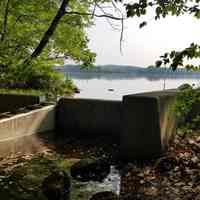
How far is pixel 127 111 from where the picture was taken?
11.5m

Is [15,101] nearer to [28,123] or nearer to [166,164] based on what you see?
[28,123]

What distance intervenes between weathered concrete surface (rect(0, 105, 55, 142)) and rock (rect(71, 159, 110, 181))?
16.0 feet

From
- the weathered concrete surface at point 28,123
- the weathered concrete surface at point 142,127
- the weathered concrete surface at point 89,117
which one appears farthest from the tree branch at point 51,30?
the weathered concrete surface at point 142,127

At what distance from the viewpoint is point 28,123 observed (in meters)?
15.8

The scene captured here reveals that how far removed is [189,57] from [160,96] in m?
6.94

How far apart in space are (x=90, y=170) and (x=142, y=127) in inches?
87.0

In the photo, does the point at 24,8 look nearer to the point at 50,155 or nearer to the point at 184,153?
the point at 50,155

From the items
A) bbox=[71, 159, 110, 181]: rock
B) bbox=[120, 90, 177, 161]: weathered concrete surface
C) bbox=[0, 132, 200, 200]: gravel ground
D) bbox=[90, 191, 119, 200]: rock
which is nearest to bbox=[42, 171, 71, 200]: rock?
bbox=[0, 132, 200, 200]: gravel ground

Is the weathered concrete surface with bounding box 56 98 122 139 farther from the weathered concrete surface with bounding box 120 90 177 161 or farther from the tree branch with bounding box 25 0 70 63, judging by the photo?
the weathered concrete surface with bounding box 120 90 177 161

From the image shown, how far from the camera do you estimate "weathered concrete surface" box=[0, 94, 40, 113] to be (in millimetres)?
18062

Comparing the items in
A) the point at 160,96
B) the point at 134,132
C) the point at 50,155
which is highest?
the point at 160,96

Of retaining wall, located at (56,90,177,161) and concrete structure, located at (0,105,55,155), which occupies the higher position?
retaining wall, located at (56,90,177,161)

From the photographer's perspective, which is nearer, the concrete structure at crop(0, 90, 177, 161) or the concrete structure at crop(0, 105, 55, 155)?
the concrete structure at crop(0, 90, 177, 161)

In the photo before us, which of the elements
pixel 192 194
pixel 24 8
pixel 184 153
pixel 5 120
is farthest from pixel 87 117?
pixel 192 194
